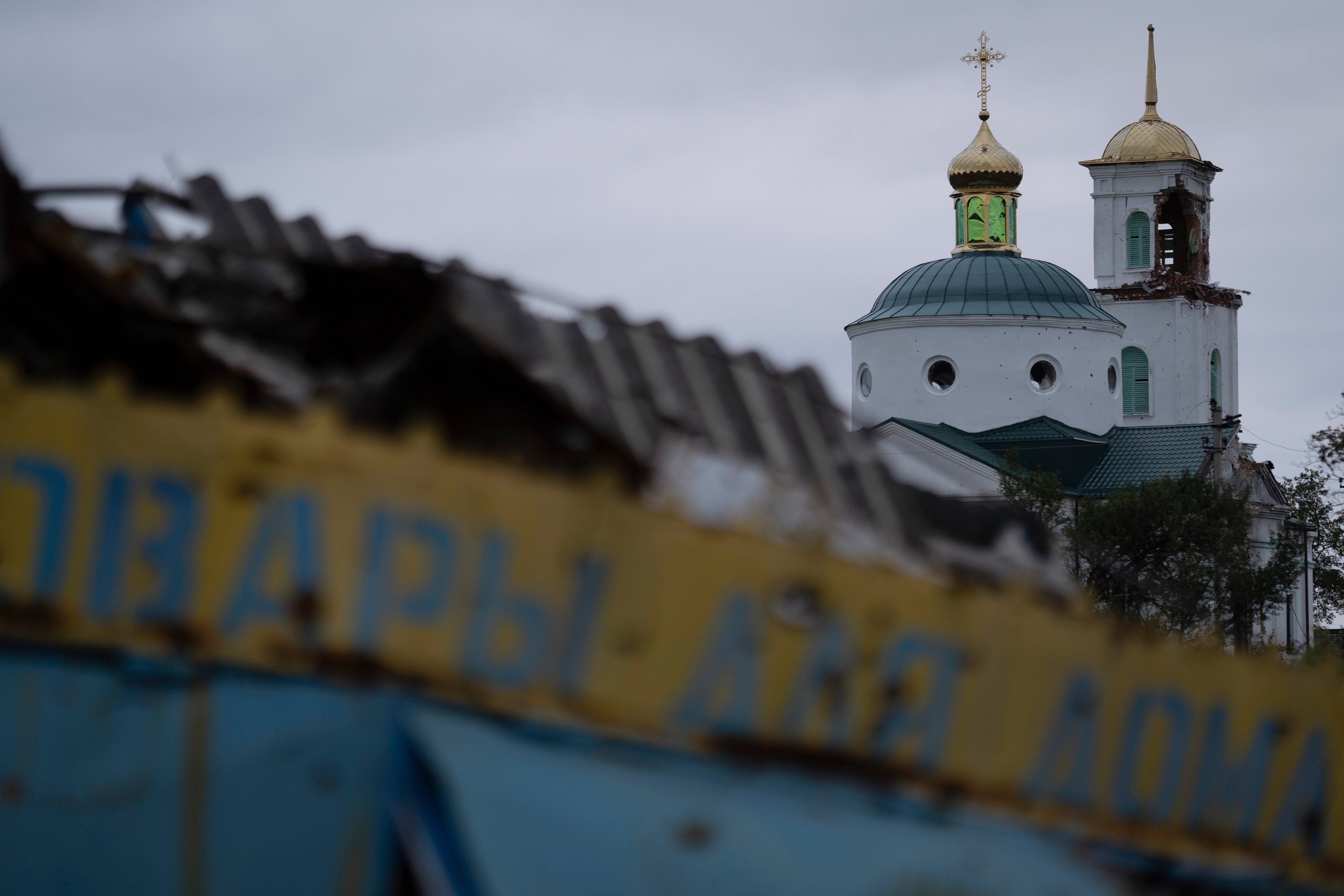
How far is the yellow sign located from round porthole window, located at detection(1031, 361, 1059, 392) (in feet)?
116

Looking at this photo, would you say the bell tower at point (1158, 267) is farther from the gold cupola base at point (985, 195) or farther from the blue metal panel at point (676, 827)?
the blue metal panel at point (676, 827)

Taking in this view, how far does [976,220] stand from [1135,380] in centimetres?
623

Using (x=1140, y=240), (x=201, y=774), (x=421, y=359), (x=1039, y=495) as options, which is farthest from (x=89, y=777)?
(x=1140, y=240)

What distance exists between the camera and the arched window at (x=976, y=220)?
139 feet

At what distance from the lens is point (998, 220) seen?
139ft

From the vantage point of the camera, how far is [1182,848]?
14.1 feet

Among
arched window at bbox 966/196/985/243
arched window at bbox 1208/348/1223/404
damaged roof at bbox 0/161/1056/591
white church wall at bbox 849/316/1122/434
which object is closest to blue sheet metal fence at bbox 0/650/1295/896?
damaged roof at bbox 0/161/1056/591

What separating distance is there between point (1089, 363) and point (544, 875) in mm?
36528

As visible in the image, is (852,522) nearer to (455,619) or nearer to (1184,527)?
(455,619)

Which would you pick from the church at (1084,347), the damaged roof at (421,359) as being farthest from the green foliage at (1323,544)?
the damaged roof at (421,359)

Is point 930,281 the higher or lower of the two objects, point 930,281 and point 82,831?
the higher

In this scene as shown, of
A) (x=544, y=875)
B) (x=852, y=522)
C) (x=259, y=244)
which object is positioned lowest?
(x=544, y=875)

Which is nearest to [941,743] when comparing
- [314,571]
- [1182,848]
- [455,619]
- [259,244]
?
[1182,848]

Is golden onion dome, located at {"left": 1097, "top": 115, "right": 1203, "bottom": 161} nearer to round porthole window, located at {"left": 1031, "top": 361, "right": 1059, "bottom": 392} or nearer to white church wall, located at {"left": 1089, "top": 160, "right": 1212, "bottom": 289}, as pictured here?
white church wall, located at {"left": 1089, "top": 160, "right": 1212, "bottom": 289}
